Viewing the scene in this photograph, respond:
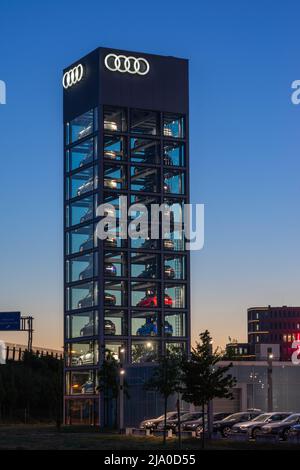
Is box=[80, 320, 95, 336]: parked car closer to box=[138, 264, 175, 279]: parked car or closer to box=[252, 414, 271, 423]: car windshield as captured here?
box=[138, 264, 175, 279]: parked car

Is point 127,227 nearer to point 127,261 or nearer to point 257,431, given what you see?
point 127,261

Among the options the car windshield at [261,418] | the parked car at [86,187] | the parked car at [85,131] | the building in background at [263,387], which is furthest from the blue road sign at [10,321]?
the parked car at [85,131]

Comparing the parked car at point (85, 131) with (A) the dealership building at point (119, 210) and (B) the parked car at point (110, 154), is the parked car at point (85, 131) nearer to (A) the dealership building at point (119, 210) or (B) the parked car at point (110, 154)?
(A) the dealership building at point (119, 210)

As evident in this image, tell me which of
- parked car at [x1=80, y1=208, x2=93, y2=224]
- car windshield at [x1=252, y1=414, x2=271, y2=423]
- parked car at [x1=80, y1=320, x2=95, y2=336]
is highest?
parked car at [x1=80, y1=208, x2=93, y2=224]

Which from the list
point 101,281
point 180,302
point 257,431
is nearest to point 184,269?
point 180,302

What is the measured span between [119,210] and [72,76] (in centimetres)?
2229

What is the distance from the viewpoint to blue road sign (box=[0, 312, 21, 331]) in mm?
111412

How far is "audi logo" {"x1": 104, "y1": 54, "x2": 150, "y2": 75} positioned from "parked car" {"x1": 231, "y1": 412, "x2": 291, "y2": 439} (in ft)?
237

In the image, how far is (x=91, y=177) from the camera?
5822 inches

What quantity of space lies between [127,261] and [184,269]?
10012 millimetres

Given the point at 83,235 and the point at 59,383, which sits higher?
the point at 83,235

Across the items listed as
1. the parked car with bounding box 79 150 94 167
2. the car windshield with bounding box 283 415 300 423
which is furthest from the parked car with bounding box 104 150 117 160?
the car windshield with bounding box 283 415 300 423

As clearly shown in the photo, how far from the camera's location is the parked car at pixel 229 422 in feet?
291
